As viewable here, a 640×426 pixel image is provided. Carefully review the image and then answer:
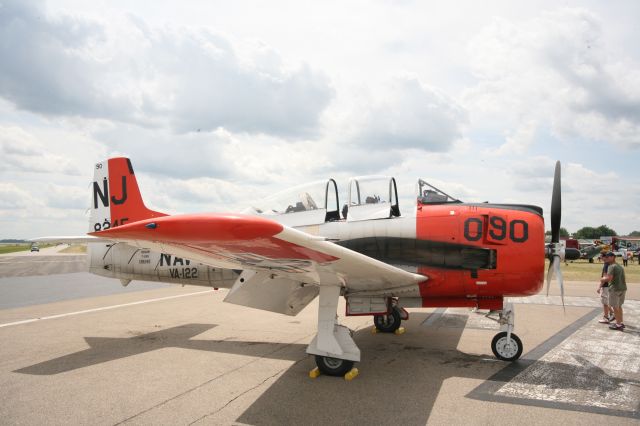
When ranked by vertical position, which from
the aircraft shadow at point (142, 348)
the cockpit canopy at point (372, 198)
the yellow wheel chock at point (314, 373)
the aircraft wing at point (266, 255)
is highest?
the cockpit canopy at point (372, 198)

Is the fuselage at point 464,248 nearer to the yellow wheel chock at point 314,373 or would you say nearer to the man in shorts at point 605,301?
the yellow wheel chock at point 314,373

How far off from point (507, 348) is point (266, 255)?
160 inches

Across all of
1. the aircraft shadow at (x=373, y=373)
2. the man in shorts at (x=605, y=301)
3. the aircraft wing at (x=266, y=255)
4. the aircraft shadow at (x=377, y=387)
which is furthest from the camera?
the man in shorts at (x=605, y=301)

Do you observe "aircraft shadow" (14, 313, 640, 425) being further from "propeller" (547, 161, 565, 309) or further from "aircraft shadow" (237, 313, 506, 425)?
"propeller" (547, 161, 565, 309)

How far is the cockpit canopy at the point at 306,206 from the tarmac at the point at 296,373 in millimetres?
2226

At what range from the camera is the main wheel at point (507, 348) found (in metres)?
6.26

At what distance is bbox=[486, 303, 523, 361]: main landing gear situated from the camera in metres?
6.27

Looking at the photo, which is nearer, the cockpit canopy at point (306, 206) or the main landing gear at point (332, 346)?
the main landing gear at point (332, 346)

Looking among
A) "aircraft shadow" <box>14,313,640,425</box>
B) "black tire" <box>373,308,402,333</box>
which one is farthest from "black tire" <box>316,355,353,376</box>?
"black tire" <box>373,308,402,333</box>

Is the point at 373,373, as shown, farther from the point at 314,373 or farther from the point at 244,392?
the point at 244,392

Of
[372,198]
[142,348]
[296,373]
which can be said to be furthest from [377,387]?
[142,348]

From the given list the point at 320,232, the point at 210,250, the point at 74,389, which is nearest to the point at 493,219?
the point at 320,232

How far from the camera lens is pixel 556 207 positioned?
6363 mm

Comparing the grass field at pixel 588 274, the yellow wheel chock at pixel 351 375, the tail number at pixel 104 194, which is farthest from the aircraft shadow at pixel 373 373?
the grass field at pixel 588 274
